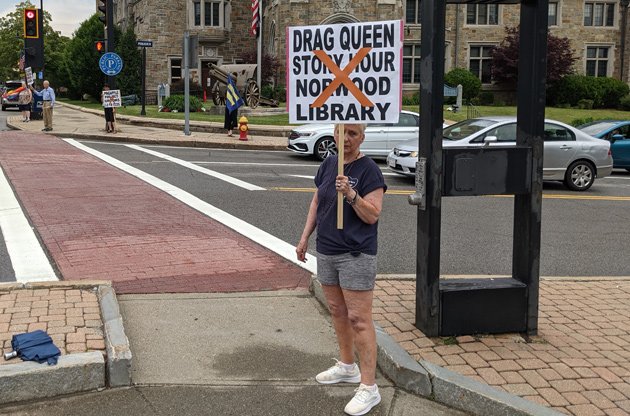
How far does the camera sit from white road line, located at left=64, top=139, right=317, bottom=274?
317 inches

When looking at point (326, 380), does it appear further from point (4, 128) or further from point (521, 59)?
point (4, 128)

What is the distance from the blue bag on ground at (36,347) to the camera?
14.5 ft

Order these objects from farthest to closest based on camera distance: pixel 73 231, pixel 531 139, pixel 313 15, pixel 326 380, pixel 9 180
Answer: pixel 313 15, pixel 9 180, pixel 73 231, pixel 531 139, pixel 326 380

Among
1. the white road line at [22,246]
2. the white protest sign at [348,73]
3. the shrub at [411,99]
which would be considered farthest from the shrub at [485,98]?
the white protest sign at [348,73]

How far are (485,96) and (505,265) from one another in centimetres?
3352

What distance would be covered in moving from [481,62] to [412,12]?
204 inches

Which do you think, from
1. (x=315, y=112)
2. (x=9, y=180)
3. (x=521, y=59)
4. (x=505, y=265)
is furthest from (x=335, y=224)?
(x=9, y=180)

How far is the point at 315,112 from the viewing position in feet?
15.2

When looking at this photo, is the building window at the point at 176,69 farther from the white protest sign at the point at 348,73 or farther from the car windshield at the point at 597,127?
the white protest sign at the point at 348,73

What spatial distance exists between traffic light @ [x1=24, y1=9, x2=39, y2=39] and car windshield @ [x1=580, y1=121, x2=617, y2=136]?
2292 cm

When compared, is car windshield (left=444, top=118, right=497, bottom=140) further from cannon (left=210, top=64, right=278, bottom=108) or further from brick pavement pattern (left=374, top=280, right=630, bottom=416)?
cannon (left=210, top=64, right=278, bottom=108)

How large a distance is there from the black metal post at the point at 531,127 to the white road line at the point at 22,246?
443 cm

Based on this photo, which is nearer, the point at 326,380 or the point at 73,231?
the point at 326,380

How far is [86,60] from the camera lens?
4806 cm
